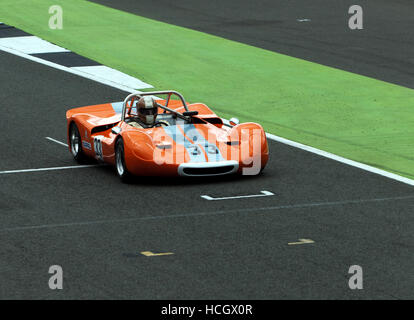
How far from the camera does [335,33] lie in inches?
1266

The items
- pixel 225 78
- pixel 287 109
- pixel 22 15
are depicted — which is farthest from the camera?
pixel 22 15

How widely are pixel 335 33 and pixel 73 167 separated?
653 inches

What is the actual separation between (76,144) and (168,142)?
252 cm

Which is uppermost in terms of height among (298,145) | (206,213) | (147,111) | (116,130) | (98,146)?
(147,111)

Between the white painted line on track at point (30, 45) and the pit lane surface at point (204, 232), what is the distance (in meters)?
10.8

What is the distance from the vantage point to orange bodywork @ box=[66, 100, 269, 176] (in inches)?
617

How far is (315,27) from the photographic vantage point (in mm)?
33156

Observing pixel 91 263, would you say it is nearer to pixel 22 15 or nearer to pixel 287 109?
pixel 287 109

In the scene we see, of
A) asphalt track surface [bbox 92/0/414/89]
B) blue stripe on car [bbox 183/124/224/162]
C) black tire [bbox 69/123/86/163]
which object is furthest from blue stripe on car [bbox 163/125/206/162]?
asphalt track surface [bbox 92/0/414/89]

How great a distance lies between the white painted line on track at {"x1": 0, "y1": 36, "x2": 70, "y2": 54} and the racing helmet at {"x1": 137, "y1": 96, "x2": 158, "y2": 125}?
1300cm

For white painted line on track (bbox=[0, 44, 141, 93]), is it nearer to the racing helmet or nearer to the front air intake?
the racing helmet

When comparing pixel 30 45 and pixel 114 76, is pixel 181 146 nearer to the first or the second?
pixel 114 76

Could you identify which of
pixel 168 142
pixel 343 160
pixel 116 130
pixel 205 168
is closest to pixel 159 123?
pixel 116 130

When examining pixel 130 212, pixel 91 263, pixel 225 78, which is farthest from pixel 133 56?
pixel 91 263
